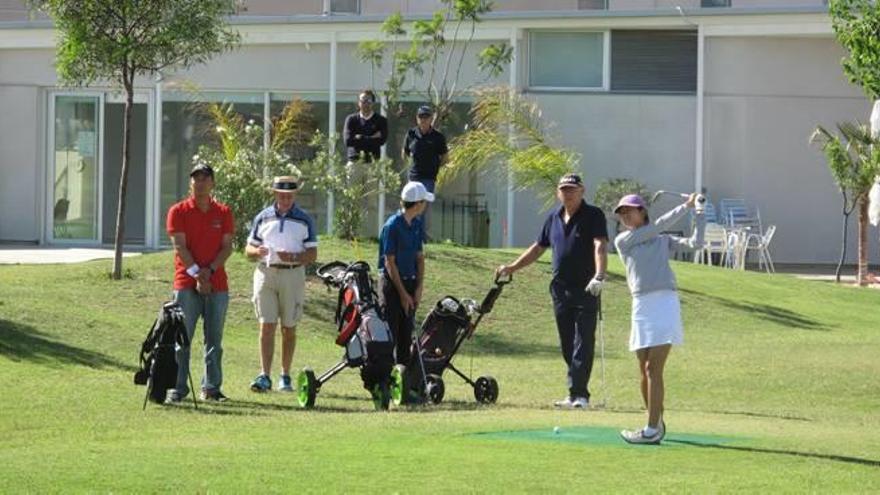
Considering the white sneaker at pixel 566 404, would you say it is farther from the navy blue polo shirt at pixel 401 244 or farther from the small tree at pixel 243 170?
the small tree at pixel 243 170

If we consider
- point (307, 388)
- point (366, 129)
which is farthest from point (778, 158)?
point (307, 388)

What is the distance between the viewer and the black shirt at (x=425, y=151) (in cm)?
2500

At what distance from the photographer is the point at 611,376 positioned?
66.8 ft

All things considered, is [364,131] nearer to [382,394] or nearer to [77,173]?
[382,394]

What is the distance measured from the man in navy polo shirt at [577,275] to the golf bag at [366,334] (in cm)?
117

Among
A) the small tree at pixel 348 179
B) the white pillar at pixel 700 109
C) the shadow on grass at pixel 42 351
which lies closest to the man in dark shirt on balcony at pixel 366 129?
the small tree at pixel 348 179

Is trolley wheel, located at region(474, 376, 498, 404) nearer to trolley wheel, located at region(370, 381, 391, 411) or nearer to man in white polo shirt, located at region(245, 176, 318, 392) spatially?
trolley wheel, located at region(370, 381, 391, 411)

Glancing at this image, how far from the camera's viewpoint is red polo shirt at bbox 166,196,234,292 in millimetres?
16234

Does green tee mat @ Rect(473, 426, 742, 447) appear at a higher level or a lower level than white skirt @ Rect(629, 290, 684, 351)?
lower

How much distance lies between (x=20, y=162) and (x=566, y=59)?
10.8 meters

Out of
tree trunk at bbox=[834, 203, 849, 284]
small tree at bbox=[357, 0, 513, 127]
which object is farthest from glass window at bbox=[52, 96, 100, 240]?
tree trunk at bbox=[834, 203, 849, 284]

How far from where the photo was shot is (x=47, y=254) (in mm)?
33500

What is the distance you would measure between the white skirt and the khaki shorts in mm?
4440

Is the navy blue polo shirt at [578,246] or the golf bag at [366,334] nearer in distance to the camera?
the golf bag at [366,334]
